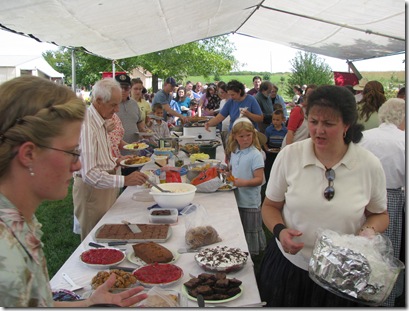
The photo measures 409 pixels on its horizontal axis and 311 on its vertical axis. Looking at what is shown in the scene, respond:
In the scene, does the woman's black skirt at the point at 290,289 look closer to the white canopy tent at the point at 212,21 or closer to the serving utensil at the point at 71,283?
the serving utensil at the point at 71,283

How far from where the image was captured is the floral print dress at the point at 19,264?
2.51ft

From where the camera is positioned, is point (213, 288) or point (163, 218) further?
point (163, 218)

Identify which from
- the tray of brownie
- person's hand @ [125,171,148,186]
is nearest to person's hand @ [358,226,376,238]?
the tray of brownie

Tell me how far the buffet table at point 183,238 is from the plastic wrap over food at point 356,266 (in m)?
0.28

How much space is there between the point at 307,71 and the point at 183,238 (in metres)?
20.2

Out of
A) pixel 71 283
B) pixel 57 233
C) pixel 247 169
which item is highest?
pixel 247 169

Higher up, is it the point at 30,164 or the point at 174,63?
the point at 174,63

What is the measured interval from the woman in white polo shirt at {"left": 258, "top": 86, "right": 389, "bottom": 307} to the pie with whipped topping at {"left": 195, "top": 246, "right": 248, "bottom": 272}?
0.19 meters

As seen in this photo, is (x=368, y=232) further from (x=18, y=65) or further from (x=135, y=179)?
(x=18, y=65)

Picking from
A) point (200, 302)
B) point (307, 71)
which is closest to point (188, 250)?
point (200, 302)

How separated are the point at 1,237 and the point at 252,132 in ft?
8.26

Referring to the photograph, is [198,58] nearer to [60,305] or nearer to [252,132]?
[252,132]

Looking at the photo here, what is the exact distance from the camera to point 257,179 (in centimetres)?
303

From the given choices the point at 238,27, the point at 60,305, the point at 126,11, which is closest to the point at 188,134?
the point at 126,11
